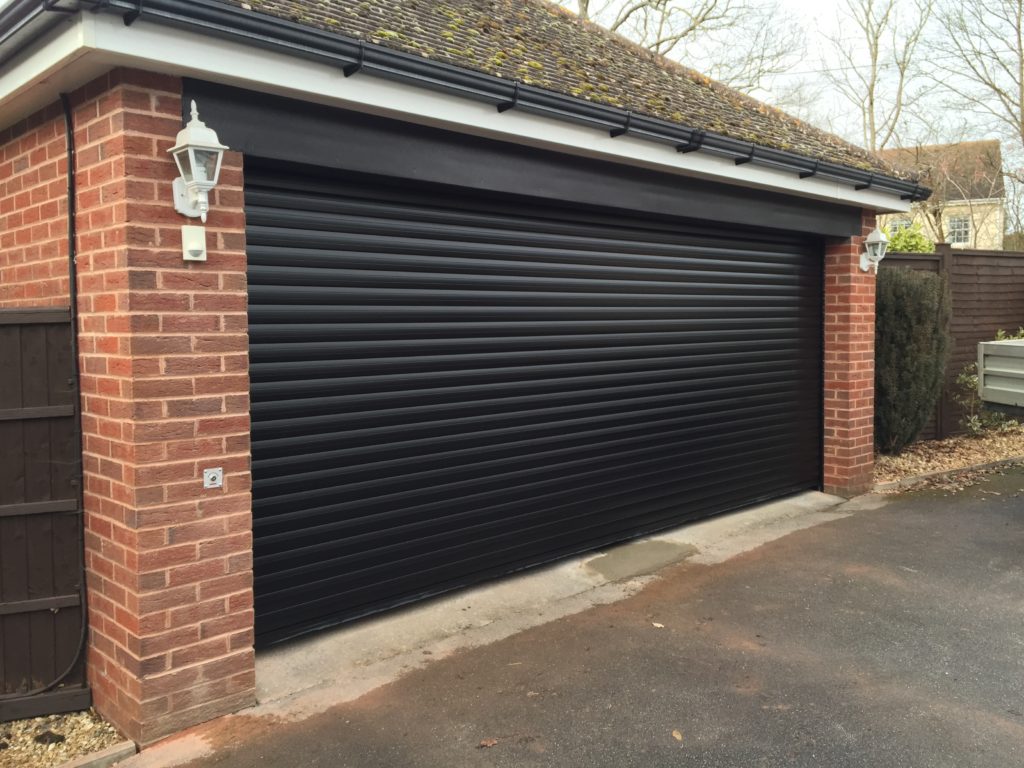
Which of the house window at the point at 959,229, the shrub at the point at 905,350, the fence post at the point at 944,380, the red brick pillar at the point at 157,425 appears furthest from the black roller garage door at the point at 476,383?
the house window at the point at 959,229

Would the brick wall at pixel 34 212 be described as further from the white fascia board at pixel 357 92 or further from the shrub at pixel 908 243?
the shrub at pixel 908 243

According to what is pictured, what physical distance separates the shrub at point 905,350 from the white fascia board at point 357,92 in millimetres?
2975

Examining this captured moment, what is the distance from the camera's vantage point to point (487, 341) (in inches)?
189

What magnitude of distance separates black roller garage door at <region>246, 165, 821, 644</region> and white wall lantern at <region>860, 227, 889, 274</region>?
82 cm

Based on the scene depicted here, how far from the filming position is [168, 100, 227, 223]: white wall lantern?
309 centimetres

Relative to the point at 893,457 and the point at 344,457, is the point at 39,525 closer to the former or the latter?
the point at 344,457

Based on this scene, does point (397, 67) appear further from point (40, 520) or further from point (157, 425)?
point (40, 520)

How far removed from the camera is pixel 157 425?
316 cm

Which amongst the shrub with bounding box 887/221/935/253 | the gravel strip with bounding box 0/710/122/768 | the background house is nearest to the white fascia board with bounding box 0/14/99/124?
the gravel strip with bounding box 0/710/122/768

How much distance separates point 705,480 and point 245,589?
4.04 m

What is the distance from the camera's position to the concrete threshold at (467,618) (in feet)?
12.1

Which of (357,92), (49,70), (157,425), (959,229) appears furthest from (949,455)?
(959,229)

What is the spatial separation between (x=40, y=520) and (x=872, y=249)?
6675 mm

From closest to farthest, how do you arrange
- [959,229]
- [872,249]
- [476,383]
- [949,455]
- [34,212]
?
[34,212], [476,383], [872,249], [949,455], [959,229]
